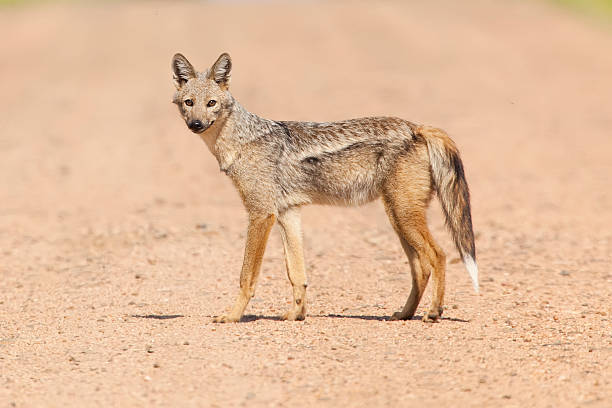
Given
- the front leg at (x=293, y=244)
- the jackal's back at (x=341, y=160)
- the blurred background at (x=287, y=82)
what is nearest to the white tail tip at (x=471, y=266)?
the jackal's back at (x=341, y=160)

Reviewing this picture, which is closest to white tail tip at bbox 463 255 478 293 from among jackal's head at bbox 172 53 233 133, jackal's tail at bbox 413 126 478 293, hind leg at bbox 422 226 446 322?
jackal's tail at bbox 413 126 478 293

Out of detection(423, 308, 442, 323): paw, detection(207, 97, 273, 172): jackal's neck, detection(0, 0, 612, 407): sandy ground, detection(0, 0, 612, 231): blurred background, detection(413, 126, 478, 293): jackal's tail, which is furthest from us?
detection(0, 0, 612, 231): blurred background

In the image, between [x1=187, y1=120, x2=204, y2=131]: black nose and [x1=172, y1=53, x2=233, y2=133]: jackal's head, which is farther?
[x1=172, y1=53, x2=233, y2=133]: jackal's head

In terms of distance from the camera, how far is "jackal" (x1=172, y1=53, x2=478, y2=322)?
23.9ft

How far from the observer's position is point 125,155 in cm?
1722

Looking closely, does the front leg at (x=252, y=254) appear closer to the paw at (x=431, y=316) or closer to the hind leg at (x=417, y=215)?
the hind leg at (x=417, y=215)

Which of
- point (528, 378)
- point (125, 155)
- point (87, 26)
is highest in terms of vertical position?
point (87, 26)

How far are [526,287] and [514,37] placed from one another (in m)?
24.5

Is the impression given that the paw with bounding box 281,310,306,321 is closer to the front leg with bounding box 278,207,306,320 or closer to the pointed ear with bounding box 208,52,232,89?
the front leg with bounding box 278,207,306,320

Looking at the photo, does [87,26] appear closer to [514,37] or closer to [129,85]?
[129,85]

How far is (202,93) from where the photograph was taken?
24.6 feet

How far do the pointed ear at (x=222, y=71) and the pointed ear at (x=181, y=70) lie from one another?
17 cm

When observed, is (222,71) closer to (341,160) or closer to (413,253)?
(341,160)

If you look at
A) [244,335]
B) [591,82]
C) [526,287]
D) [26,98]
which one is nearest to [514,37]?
[591,82]
